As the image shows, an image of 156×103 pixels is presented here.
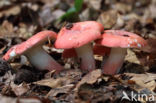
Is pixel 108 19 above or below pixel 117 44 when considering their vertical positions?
below

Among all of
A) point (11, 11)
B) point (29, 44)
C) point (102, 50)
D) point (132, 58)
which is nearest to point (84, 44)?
point (29, 44)

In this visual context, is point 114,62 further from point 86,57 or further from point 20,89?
point 20,89

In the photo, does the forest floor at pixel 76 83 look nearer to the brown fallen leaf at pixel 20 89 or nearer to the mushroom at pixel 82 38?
the brown fallen leaf at pixel 20 89

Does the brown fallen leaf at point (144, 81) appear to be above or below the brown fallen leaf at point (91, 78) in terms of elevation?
below

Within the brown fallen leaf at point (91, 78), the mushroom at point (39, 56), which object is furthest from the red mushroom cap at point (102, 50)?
the brown fallen leaf at point (91, 78)

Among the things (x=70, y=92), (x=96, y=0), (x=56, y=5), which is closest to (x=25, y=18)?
(x=56, y=5)

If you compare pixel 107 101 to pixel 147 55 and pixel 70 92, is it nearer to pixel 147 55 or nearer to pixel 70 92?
pixel 70 92
